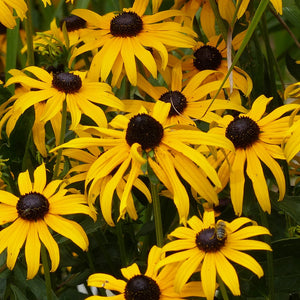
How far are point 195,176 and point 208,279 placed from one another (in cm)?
13

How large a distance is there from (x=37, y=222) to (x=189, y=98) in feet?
0.99

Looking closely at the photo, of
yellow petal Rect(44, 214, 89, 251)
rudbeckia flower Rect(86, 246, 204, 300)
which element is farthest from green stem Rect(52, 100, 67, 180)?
rudbeckia flower Rect(86, 246, 204, 300)

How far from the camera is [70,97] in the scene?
42.4 inches

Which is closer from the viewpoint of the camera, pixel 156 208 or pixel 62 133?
pixel 156 208

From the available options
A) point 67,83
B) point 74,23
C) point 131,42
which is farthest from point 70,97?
point 74,23

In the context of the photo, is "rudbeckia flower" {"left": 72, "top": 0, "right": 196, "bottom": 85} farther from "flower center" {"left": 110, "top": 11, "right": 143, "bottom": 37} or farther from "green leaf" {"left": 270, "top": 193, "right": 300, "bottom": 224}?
"green leaf" {"left": 270, "top": 193, "right": 300, "bottom": 224}

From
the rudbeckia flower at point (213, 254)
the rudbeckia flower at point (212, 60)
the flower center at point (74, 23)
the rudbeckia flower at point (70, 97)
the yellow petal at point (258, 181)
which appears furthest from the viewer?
the flower center at point (74, 23)

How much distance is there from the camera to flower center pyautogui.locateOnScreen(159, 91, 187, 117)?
111cm

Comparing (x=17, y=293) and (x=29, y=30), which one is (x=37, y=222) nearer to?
(x=17, y=293)

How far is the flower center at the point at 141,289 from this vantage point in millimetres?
871

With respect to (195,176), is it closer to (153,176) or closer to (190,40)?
(153,176)

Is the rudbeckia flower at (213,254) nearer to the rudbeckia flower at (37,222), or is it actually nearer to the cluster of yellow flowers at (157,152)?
the cluster of yellow flowers at (157,152)

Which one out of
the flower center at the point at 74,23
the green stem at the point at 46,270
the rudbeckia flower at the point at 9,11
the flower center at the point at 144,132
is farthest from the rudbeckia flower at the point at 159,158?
the flower center at the point at 74,23

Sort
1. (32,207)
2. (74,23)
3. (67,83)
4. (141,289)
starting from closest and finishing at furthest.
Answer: (141,289) < (32,207) < (67,83) < (74,23)
